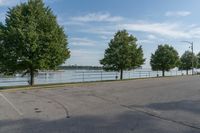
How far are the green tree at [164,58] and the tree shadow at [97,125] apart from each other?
41.3 meters

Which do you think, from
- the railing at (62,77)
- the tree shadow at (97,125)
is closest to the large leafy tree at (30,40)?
the railing at (62,77)

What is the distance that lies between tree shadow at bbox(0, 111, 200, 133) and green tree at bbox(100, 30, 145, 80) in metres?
23.9

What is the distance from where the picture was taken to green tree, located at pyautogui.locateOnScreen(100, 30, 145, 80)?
3238 cm

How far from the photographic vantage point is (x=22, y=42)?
20.0 meters

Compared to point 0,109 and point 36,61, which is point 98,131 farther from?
point 36,61

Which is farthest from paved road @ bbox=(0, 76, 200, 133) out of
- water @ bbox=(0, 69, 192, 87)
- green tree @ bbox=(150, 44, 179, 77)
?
green tree @ bbox=(150, 44, 179, 77)

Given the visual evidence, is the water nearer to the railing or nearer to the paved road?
the railing

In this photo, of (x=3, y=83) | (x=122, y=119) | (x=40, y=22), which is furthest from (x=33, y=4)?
(x=122, y=119)

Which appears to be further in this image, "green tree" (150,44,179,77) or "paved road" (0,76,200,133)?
"green tree" (150,44,179,77)

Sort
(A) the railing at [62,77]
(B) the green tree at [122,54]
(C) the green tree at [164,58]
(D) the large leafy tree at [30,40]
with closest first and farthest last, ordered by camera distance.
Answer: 1. (D) the large leafy tree at [30,40]
2. (A) the railing at [62,77]
3. (B) the green tree at [122,54]
4. (C) the green tree at [164,58]

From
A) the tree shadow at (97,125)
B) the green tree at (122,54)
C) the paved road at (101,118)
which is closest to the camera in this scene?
the tree shadow at (97,125)

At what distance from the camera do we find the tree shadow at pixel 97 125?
6.81 meters

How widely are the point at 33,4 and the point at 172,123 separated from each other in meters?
17.9

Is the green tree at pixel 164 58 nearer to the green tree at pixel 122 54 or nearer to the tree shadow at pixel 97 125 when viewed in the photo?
the green tree at pixel 122 54
